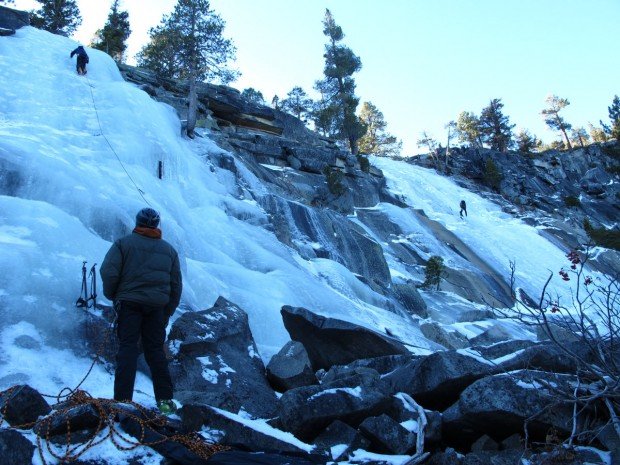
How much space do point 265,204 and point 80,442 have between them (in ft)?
41.0

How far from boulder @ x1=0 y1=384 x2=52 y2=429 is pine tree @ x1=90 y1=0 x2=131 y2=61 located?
90.1 feet

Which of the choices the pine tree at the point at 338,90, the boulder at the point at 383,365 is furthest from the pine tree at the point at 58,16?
the boulder at the point at 383,365

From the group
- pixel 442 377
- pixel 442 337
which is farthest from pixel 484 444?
pixel 442 337

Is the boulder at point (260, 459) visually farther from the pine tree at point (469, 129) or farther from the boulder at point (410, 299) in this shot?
the pine tree at point (469, 129)

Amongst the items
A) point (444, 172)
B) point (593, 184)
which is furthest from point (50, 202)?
point (593, 184)

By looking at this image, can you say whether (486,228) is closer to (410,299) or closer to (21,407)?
(410,299)

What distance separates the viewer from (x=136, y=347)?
13.5 ft

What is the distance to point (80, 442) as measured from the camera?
11.0 ft

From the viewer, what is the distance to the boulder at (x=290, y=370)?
5.88m

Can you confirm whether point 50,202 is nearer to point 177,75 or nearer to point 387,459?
point 387,459

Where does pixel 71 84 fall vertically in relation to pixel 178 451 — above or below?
above

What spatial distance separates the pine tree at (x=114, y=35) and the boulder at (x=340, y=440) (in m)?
27.7

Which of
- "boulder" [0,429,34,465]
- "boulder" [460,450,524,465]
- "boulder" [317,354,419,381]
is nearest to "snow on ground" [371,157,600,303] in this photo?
"boulder" [317,354,419,381]

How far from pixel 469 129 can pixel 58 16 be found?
1221 inches
